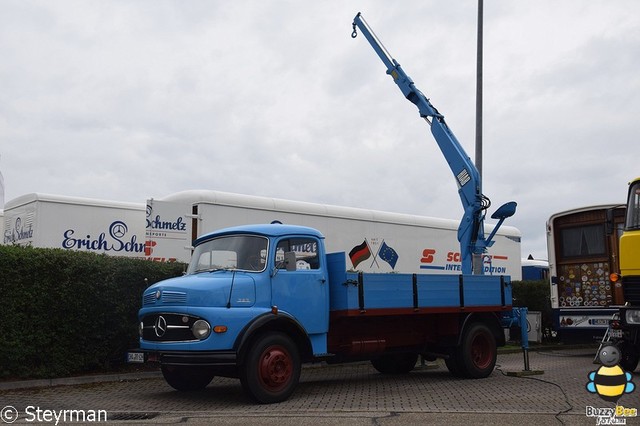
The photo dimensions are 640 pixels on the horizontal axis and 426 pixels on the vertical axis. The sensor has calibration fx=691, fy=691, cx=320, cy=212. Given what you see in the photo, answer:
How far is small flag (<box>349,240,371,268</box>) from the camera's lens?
1761 centimetres

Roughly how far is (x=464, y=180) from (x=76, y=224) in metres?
8.50

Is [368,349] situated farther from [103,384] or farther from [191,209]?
[191,209]

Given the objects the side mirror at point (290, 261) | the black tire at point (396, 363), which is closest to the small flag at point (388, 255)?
the black tire at point (396, 363)

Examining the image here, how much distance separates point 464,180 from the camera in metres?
15.5

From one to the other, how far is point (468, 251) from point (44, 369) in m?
8.79

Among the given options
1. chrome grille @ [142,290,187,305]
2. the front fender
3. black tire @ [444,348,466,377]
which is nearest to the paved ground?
black tire @ [444,348,466,377]

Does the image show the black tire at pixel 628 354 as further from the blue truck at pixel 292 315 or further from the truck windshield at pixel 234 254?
the truck windshield at pixel 234 254

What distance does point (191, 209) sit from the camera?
14.9m

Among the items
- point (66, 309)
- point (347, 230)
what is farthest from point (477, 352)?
point (66, 309)

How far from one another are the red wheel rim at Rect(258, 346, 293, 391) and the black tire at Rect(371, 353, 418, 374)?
13.0 feet

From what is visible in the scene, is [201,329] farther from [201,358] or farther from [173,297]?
[173,297]

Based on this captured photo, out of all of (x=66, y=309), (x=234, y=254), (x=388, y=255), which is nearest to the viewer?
(x=234, y=254)

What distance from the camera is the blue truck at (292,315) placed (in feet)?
30.5

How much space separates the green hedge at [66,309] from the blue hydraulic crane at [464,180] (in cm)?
649
